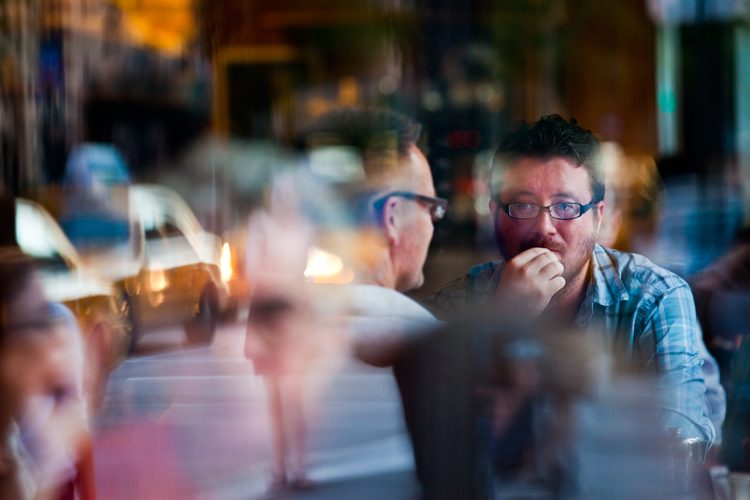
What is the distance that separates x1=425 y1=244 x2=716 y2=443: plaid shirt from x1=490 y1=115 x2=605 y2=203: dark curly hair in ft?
0.57

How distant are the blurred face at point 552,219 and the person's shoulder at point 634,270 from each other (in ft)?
0.17

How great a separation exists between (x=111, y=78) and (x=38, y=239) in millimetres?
622

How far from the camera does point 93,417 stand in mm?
2121

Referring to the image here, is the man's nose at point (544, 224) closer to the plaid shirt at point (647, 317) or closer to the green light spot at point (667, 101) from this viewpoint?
the plaid shirt at point (647, 317)

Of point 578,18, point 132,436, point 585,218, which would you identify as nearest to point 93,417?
point 132,436

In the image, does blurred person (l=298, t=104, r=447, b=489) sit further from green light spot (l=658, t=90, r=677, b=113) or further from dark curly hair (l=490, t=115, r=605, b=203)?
green light spot (l=658, t=90, r=677, b=113)

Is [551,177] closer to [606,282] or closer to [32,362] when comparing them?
[606,282]

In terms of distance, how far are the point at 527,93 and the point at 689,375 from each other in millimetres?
841

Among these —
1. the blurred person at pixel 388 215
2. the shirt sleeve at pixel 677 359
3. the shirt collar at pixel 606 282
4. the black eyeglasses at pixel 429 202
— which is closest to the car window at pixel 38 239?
the blurred person at pixel 388 215

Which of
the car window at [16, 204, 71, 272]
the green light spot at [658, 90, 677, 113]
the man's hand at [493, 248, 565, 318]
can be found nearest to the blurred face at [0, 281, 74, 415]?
the car window at [16, 204, 71, 272]

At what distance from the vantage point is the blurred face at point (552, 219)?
1.34 metres

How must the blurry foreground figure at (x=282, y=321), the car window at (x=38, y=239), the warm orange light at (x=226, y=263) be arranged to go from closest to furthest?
the blurry foreground figure at (x=282, y=321) → the warm orange light at (x=226, y=263) → the car window at (x=38, y=239)

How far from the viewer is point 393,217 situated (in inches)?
60.9

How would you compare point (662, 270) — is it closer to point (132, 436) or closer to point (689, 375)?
point (689, 375)
